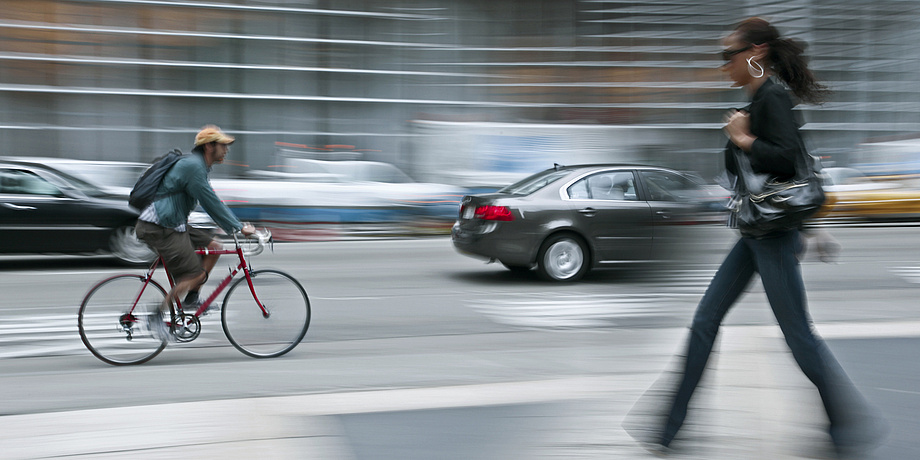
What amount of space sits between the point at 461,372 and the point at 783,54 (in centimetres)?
309

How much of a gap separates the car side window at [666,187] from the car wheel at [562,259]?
40.5 inches

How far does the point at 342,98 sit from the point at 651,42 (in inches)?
316

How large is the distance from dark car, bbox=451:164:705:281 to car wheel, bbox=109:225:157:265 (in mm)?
4576

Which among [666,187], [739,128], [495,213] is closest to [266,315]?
[739,128]

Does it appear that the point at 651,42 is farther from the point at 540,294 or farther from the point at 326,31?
the point at 540,294

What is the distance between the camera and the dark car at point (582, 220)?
1012cm

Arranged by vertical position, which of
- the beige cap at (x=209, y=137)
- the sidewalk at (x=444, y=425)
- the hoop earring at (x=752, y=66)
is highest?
the hoop earring at (x=752, y=66)

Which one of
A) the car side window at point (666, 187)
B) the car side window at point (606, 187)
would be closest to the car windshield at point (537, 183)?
the car side window at point (606, 187)

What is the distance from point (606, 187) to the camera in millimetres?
10328

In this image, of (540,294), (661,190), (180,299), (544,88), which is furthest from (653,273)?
(544,88)

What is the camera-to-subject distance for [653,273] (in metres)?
10.5

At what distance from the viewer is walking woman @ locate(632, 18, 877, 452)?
3.49m

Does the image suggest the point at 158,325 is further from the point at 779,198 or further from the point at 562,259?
the point at 562,259

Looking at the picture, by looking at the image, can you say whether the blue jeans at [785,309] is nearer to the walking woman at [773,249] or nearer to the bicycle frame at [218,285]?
the walking woman at [773,249]
